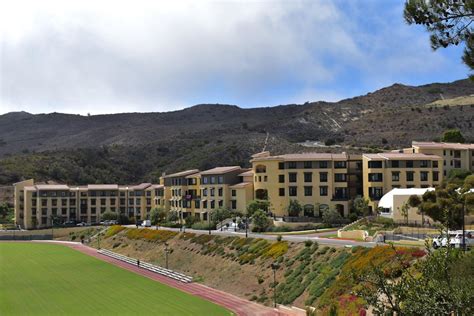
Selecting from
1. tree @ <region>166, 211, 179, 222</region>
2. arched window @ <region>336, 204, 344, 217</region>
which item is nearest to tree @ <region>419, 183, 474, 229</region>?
arched window @ <region>336, 204, 344, 217</region>

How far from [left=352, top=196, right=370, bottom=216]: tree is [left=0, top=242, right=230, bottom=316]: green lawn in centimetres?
3618

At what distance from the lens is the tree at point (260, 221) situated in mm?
81438

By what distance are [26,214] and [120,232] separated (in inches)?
1596

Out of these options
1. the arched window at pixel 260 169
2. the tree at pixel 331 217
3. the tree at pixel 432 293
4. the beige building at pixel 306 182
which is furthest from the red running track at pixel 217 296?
the arched window at pixel 260 169

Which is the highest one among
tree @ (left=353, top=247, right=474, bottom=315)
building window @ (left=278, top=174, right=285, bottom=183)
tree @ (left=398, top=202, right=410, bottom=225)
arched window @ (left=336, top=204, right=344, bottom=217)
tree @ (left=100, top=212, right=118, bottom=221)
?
building window @ (left=278, top=174, right=285, bottom=183)

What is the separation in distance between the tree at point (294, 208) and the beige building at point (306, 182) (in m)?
2.73

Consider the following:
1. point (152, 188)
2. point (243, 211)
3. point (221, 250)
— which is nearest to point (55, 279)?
point (221, 250)

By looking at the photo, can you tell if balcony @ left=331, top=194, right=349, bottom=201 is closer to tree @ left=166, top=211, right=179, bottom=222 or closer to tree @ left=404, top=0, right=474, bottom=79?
tree @ left=166, top=211, right=179, bottom=222

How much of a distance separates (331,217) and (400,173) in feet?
53.1

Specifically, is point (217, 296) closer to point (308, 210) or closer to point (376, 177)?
point (308, 210)

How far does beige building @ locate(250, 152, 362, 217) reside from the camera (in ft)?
303

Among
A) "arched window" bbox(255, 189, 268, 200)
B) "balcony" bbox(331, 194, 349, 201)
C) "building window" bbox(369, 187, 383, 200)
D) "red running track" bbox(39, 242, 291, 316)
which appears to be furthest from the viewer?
"arched window" bbox(255, 189, 268, 200)

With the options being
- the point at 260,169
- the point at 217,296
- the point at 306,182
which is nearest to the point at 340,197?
the point at 306,182

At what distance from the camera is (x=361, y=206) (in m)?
84.5
